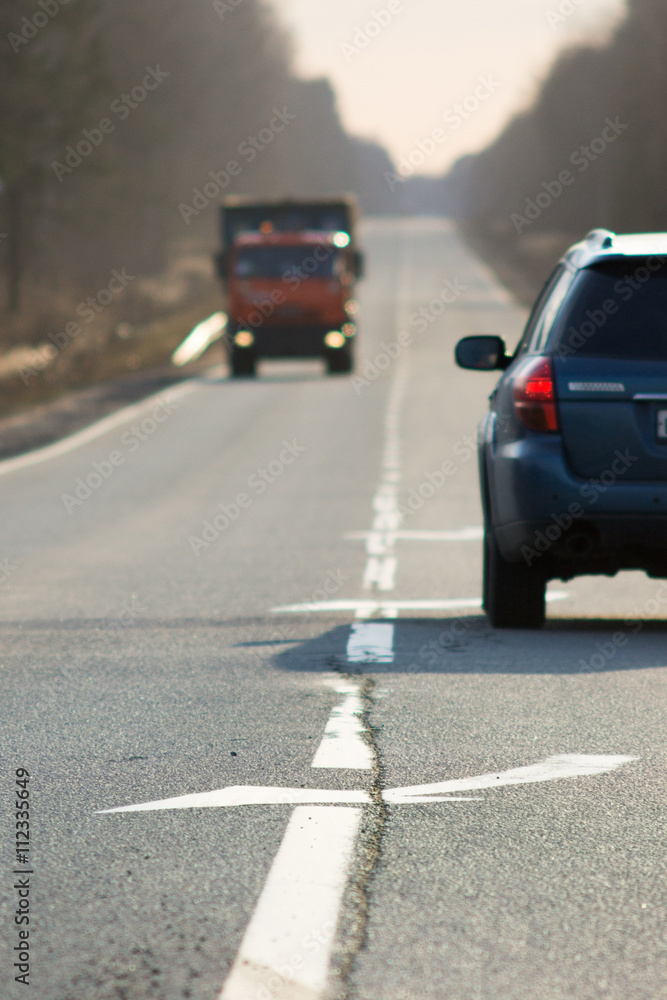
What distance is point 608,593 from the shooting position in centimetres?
1086

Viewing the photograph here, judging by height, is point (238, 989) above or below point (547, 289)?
below

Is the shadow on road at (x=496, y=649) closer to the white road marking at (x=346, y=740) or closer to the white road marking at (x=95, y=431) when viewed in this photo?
the white road marking at (x=346, y=740)

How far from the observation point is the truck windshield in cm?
3388

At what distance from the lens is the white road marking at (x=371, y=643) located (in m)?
7.80

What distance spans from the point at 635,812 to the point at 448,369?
34.5 metres

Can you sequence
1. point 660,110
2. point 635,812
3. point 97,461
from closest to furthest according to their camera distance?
point 635,812, point 97,461, point 660,110

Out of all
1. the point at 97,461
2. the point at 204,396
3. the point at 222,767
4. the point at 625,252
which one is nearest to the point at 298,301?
the point at 204,396

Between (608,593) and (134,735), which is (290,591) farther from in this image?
(134,735)
